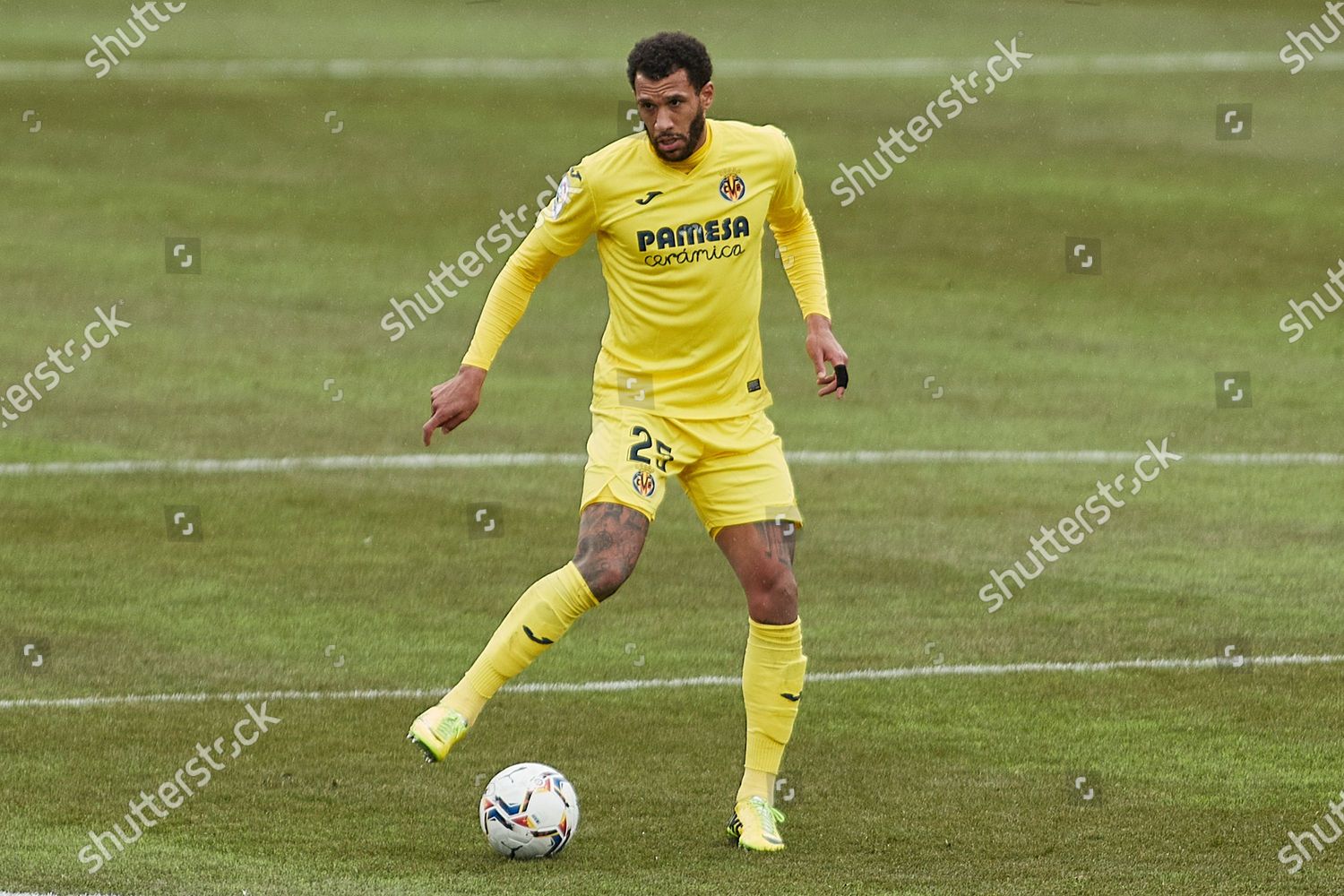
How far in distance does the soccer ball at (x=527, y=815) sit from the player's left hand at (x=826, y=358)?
187 cm

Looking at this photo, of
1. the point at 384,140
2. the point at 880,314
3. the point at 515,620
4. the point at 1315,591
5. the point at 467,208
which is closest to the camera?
the point at 515,620

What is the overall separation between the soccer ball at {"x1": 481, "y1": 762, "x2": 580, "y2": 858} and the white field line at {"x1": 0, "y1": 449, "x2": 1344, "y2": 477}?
8.24m

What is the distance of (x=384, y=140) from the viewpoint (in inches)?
1108

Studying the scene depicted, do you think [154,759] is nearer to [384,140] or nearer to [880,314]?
[880,314]

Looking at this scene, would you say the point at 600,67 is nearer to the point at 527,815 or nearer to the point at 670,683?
the point at 670,683

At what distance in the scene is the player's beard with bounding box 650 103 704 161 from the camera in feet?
25.9

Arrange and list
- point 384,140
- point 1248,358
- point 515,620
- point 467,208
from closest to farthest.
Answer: point 515,620, point 1248,358, point 467,208, point 384,140

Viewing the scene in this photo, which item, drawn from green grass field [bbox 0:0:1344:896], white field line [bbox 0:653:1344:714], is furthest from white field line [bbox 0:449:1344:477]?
white field line [bbox 0:653:1344:714]

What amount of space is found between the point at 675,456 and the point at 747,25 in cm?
2667

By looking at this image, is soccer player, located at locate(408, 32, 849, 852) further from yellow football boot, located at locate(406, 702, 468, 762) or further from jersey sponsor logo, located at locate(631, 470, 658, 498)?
yellow football boot, located at locate(406, 702, 468, 762)

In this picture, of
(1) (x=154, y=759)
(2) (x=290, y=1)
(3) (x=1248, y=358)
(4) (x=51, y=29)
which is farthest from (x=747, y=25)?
(1) (x=154, y=759)

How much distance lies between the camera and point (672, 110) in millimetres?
7812

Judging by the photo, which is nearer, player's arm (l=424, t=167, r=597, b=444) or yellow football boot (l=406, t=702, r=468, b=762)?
yellow football boot (l=406, t=702, r=468, b=762)

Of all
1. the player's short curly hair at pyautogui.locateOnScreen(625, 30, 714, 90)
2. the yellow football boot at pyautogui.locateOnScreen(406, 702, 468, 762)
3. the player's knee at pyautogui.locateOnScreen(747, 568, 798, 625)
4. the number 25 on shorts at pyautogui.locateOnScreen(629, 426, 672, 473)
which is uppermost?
the player's short curly hair at pyautogui.locateOnScreen(625, 30, 714, 90)
